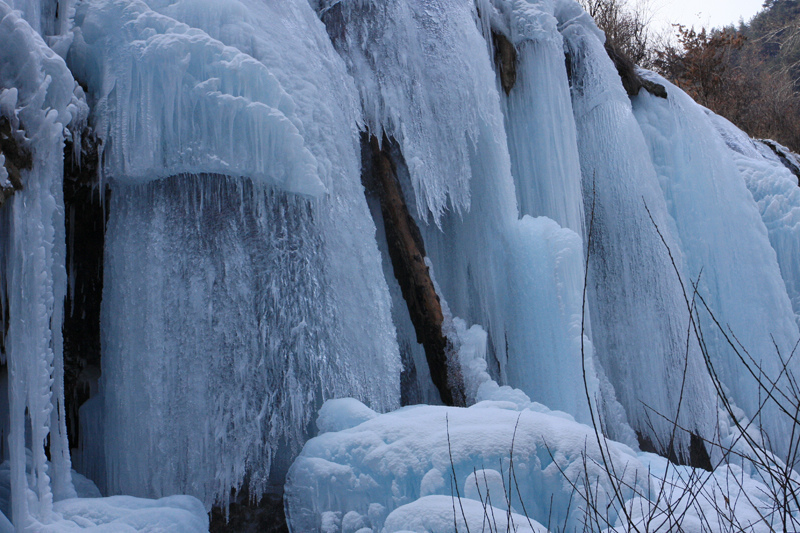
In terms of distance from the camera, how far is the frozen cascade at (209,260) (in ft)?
9.55

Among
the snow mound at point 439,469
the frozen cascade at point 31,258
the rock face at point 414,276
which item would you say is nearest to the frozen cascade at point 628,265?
the rock face at point 414,276

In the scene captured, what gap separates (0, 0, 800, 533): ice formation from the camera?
7.86 feet

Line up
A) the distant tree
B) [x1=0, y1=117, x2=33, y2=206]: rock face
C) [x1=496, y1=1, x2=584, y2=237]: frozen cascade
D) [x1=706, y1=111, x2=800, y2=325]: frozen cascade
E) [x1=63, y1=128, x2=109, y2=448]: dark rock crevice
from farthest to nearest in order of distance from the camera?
the distant tree, [x1=706, y1=111, x2=800, y2=325]: frozen cascade, [x1=496, y1=1, x2=584, y2=237]: frozen cascade, [x1=63, y1=128, x2=109, y2=448]: dark rock crevice, [x1=0, y1=117, x2=33, y2=206]: rock face

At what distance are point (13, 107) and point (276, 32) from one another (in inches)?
59.0

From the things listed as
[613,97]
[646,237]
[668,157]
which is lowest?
[646,237]

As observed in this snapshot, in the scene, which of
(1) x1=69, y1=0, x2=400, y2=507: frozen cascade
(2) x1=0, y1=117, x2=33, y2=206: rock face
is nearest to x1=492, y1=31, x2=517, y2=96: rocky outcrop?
(1) x1=69, y1=0, x2=400, y2=507: frozen cascade

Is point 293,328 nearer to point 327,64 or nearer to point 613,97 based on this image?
point 327,64

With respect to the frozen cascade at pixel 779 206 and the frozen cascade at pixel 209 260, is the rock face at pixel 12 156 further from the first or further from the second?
the frozen cascade at pixel 779 206

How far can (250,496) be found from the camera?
2938mm

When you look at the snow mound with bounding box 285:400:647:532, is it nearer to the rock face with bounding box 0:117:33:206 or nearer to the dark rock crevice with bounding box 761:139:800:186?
the rock face with bounding box 0:117:33:206

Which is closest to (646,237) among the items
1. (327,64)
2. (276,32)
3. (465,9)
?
(465,9)

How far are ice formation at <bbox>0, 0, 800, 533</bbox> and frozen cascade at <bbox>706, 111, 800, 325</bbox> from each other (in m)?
2.31

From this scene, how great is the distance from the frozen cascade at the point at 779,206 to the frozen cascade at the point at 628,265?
1411 millimetres

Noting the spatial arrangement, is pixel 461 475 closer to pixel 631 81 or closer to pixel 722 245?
pixel 722 245
